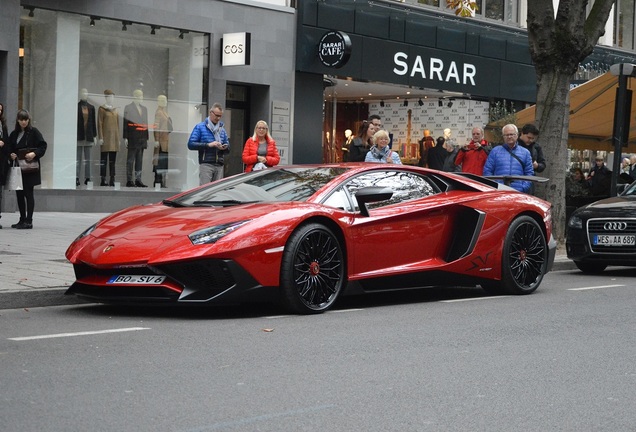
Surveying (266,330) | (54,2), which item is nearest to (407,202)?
(266,330)

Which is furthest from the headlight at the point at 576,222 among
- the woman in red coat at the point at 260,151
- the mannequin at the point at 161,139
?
the mannequin at the point at 161,139

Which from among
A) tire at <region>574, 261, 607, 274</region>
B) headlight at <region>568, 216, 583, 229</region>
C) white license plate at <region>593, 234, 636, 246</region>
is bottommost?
tire at <region>574, 261, 607, 274</region>

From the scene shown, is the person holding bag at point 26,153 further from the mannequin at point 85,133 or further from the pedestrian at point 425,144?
the pedestrian at point 425,144

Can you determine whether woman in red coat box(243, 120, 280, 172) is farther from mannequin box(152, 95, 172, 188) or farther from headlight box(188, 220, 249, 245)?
mannequin box(152, 95, 172, 188)

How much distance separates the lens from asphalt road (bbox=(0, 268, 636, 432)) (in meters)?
5.15

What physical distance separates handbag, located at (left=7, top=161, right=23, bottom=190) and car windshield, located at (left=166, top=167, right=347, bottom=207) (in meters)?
6.73

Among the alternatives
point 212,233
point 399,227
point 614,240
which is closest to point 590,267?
point 614,240

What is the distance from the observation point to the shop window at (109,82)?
65.8 ft

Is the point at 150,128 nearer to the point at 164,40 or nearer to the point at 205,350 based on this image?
the point at 164,40

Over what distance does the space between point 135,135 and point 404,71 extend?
746cm

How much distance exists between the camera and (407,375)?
6297 mm

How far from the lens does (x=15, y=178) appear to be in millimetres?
15938

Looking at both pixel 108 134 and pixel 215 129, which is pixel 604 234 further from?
pixel 108 134

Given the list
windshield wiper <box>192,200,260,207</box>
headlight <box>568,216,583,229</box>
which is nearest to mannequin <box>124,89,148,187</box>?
headlight <box>568,216,583,229</box>
